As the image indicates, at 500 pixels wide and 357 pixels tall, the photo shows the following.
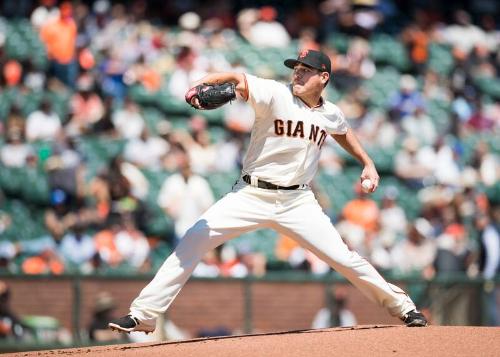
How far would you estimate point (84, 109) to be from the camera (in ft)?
46.6

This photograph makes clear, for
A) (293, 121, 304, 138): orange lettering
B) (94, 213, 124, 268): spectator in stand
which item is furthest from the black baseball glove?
(94, 213, 124, 268): spectator in stand

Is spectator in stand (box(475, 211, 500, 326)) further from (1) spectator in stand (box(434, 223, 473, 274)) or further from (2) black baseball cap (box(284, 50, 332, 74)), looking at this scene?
(2) black baseball cap (box(284, 50, 332, 74))

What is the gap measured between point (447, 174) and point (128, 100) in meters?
4.41

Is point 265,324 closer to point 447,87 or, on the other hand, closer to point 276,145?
point 276,145

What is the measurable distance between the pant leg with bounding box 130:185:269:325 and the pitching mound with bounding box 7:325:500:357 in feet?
0.96

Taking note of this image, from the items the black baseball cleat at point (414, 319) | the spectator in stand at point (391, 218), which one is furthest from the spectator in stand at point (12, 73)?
the black baseball cleat at point (414, 319)

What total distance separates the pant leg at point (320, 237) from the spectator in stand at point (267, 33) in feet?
28.7

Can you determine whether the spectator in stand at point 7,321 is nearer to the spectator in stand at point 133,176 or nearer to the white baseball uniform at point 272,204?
the spectator in stand at point 133,176

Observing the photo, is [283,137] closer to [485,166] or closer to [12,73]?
[12,73]

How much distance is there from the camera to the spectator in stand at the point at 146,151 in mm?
13539

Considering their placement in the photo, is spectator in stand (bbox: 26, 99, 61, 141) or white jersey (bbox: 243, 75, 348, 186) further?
spectator in stand (bbox: 26, 99, 61, 141)

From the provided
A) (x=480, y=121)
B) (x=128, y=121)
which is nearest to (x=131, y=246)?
(x=128, y=121)

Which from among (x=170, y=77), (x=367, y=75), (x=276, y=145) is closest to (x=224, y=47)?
(x=170, y=77)

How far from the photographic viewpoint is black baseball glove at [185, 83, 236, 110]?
663 cm
